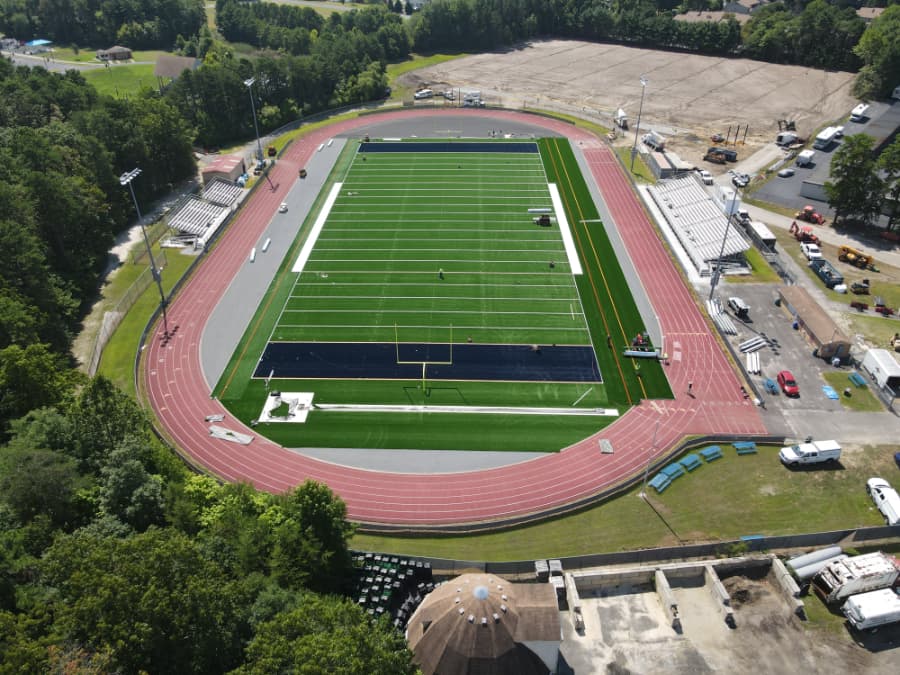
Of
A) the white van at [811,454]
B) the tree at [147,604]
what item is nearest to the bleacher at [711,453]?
the white van at [811,454]

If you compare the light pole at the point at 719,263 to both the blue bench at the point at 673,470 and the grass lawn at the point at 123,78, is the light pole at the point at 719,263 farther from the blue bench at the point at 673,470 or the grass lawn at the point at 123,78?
the grass lawn at the point at 123,78

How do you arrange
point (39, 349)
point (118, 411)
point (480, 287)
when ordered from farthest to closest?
point (480, 287)
point (39, 349)
point (118, 411)

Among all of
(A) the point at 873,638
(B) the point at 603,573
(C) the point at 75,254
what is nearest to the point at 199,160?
(C) the point at 75,254

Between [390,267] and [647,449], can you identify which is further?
[390,267]

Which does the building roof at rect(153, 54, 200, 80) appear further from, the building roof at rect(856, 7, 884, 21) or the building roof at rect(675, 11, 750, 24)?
the building roof at rect(856, 7, 884, 21)

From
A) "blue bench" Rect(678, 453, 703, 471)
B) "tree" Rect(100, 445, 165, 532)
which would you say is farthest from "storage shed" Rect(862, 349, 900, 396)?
"tree" Rect(100, 445, 165, 532)

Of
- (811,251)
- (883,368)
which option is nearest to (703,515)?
(883,368)

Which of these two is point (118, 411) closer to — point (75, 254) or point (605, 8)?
point (75, 254)

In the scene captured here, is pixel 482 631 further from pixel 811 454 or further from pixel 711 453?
pixel 811 454
